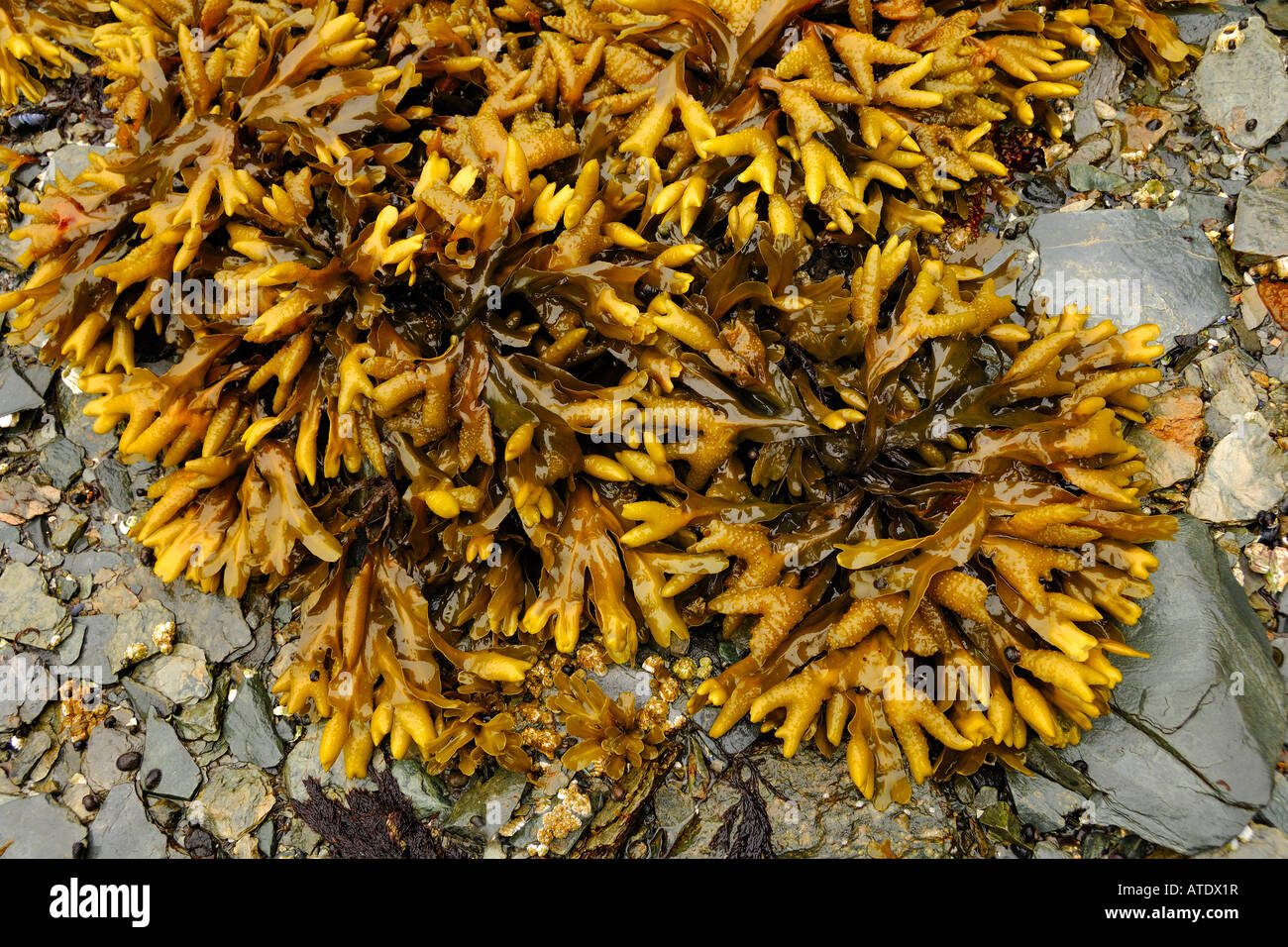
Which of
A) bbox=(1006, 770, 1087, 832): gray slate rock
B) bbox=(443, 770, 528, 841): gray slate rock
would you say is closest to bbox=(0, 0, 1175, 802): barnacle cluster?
bbox=(443, 770, 528, 841): gray slate rock

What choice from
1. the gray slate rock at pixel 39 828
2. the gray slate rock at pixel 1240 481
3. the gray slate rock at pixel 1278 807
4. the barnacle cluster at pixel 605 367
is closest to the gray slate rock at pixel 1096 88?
the barnacle cluster at pixel 605 367

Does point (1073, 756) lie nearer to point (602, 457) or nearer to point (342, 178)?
point (602, 457)

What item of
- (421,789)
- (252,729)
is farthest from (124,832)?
(421,789)

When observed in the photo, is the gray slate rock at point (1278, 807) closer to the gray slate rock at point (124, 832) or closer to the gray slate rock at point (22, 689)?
the gray slate rock at point (124, 832)

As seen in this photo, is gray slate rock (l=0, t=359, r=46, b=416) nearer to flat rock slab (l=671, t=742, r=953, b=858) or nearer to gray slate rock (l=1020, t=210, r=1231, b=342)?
flat rock slab (l=671, t=742, r=953, b=858)

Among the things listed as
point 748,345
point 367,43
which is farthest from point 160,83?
point 748,345

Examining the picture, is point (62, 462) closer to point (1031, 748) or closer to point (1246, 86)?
point (1031, 748)
